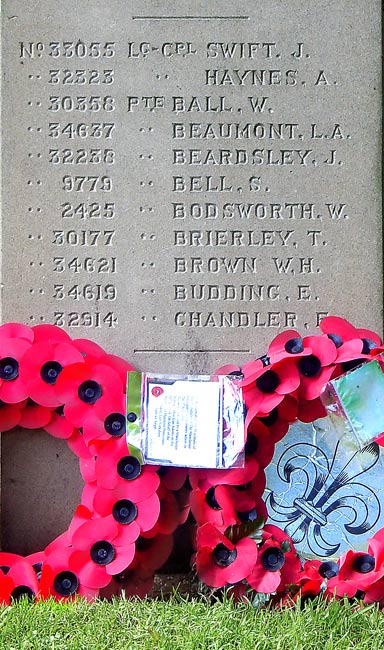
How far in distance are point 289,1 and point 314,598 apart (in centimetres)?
231

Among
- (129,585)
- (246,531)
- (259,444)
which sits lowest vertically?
(129,585)

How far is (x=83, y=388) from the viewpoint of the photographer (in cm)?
307

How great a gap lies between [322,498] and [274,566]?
43 centimetres

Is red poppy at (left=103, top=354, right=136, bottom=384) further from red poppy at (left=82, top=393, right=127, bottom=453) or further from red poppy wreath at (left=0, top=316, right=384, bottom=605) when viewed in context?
red poppy at (left=82, top=393, right=127, bottom=453)

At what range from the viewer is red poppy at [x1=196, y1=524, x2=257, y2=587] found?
2.85 meters

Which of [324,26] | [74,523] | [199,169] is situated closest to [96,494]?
[74,523]

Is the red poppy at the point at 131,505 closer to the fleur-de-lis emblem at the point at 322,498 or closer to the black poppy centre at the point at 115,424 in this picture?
the black poppy centre at the point at 115,424

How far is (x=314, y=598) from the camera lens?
285 centimetres

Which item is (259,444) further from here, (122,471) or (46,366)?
(46,366)

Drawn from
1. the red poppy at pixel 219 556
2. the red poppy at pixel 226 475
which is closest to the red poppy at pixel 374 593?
the red poppy at pixel 219 556

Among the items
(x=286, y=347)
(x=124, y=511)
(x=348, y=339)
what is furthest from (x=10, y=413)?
(x=348, y=339)

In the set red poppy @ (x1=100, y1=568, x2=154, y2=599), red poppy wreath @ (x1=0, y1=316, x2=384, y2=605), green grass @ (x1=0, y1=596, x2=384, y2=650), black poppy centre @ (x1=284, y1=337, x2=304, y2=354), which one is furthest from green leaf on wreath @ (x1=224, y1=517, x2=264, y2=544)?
black poppy centre @ (x1=284, y1=337, x2=304, y2=354)

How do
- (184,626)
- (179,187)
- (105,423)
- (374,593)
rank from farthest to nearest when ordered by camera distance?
(179,187), (105,423), (374,593), (184,626)

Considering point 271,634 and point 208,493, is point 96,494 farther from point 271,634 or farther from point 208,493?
point 271,634
